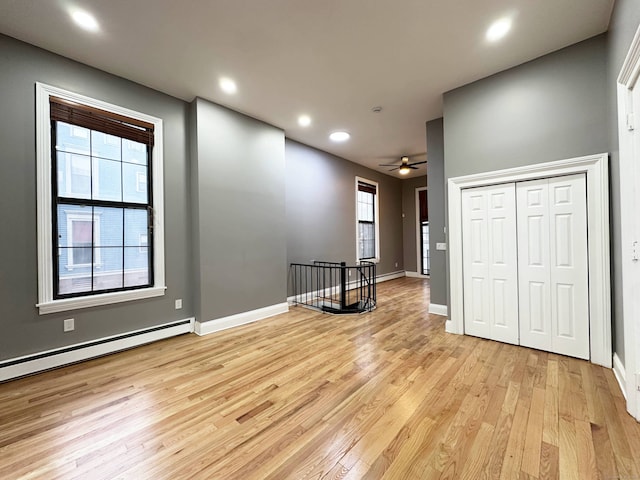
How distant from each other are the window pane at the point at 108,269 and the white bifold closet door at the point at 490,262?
4151 mm

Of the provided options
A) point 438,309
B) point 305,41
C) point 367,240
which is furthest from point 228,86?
point 367,240

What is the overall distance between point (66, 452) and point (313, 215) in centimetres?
471

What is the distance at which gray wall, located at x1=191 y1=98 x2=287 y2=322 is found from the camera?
3.70m

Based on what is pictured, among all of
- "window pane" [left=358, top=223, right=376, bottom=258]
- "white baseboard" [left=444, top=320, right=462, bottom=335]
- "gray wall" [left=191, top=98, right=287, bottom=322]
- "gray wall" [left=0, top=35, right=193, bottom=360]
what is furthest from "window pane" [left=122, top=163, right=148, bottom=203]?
"window pane" [left=358, top=223, right=376, bottom=258]

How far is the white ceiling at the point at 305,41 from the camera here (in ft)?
7.57

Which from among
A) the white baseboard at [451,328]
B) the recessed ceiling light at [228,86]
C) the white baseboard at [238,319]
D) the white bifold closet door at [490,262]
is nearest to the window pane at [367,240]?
the white baseboard at [238,319]

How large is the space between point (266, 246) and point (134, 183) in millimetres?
1932

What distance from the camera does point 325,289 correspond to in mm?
5887

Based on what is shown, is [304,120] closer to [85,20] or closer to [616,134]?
[85,20]

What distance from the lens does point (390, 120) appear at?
177 inches

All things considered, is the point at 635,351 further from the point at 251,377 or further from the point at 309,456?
the point at 251,377

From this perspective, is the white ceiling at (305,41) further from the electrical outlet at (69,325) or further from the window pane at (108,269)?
the electrical outlet at (69,325)

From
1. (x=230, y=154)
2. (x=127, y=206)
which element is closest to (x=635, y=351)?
(x=230, y=154)

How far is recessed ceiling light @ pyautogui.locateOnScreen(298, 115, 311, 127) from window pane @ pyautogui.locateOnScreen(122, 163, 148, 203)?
2333 millimetres
